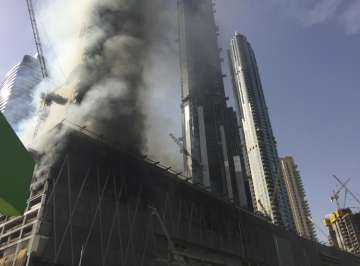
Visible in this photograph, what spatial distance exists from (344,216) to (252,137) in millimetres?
54523

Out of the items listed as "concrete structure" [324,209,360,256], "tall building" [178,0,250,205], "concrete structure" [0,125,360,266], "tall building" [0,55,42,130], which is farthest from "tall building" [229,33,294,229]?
"concrete structure" [0,125,360,266]

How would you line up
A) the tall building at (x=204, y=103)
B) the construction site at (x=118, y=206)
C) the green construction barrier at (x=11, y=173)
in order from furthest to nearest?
the tall building at (x=204, y=103) < the construction site at (x=118, y=206) < the green construction barrier at (x=11, y=173)

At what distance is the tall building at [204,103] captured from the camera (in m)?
116

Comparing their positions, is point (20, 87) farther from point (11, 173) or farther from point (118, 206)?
point (11, 173)

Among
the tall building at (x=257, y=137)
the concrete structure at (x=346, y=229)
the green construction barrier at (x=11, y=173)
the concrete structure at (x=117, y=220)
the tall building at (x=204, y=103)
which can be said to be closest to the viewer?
the green construction barrier at (x=11, y=173)

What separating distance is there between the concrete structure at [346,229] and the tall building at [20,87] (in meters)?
136

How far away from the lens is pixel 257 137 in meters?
175

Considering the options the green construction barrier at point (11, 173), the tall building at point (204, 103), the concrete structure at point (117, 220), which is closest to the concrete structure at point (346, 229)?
the tall building at point (204, 103)

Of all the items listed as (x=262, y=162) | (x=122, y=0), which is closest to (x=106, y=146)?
(x=122, y=0)

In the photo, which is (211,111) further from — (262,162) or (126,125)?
(126,125)

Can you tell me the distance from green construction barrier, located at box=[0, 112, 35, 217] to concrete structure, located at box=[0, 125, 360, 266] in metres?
20.2

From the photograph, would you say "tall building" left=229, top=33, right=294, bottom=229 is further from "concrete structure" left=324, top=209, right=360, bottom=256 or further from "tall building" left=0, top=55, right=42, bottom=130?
"tall building" left=0, top=55, right=42, bottom=130

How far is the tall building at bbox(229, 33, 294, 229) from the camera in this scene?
163113 millimetres

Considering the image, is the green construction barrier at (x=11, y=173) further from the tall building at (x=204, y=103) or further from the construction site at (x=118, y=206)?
the tall building at (x=204, y=103)
